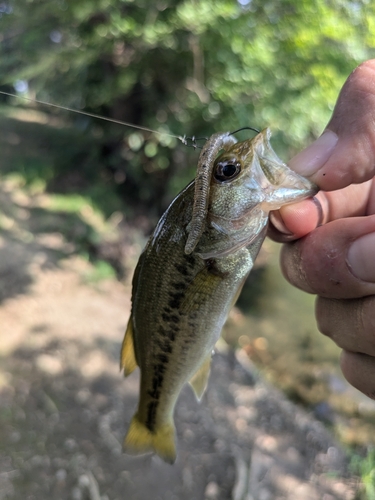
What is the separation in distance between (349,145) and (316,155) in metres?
0.15

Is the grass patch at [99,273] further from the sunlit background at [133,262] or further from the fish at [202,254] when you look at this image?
the fish at [202,254]

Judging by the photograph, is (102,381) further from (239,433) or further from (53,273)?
(53,273)

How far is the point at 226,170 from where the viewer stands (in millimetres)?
1549

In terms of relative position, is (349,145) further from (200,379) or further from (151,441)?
(151,441)

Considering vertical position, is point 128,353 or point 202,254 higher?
point 202,254

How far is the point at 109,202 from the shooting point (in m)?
9.36

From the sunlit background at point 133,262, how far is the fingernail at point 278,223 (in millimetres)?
3527

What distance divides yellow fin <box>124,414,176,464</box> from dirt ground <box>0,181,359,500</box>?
220 cm

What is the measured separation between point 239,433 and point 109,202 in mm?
6478

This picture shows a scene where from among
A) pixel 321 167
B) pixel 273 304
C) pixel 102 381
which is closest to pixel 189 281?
pixel 321 167

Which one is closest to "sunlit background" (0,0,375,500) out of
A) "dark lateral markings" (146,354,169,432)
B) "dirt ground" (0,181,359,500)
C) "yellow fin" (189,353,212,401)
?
"dirt ground" (0,181,359,500)

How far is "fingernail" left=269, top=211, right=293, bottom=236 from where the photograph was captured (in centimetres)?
174

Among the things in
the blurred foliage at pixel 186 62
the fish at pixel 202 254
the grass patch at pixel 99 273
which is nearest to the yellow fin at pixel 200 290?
the fish at pixel 202 254

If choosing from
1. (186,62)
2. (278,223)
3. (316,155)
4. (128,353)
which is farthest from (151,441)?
(186,62)
